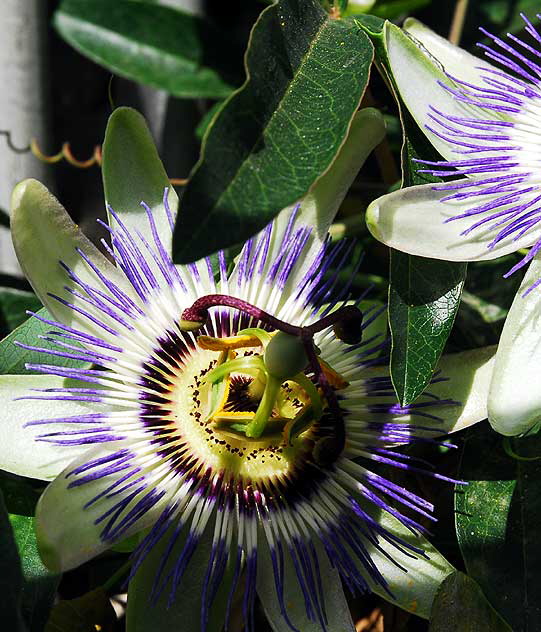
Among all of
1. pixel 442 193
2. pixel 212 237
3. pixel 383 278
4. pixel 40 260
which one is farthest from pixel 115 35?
pixel 212 237

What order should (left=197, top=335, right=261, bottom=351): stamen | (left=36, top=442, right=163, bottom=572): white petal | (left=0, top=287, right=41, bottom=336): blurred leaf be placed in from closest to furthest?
(left=36, top=442, right=163, bottom=572): white petal
(left=197, top=335, right=261, bottom=351): stamen
(left=0, top=287, right=41, bottom=336): blurred leaf

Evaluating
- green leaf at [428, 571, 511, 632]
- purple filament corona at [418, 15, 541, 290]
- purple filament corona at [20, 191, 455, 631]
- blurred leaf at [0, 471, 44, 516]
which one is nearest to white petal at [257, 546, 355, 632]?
purple filament corona at [20, 191, 455, 631]

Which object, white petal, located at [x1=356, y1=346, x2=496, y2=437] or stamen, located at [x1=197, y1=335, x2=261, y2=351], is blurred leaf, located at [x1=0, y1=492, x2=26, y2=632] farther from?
white petal, located at [x1=356, y1=346, x2=496, y2=437]

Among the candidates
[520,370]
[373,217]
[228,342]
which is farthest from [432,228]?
[228,342]

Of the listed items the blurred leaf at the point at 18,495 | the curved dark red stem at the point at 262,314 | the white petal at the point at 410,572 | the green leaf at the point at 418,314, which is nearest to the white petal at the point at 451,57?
the green leaf at the point at 418,314

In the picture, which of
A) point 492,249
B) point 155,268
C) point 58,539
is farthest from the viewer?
point 155,268

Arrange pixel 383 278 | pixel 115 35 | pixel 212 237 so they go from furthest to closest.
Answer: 1. pixel 115 35
2. pixel 383 278
3. pixel 212 237

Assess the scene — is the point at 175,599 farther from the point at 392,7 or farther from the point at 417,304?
the point at 392,7

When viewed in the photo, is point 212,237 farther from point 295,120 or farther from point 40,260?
point 40,260
